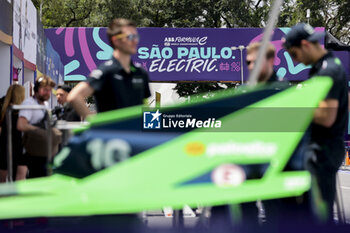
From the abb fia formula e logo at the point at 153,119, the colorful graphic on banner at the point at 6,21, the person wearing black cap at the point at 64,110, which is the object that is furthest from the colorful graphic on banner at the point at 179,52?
the abb fia formula e logo at the point at 153,119

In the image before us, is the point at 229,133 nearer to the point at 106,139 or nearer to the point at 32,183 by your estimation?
the point at 106,139

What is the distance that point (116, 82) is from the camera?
3.74m

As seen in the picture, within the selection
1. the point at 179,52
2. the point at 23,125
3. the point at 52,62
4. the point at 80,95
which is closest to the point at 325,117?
the point at 80,95

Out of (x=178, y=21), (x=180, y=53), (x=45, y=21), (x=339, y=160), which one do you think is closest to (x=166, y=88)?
(x=178, y=21)

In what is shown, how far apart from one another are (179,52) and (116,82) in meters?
24.8

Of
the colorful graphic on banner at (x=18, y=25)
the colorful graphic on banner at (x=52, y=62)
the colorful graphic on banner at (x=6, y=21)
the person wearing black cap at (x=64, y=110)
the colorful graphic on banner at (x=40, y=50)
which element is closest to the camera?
the person wearing black cap at (x=64, y=110)

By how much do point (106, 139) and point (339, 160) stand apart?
56.0 inches

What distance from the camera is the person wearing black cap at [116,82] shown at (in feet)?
12.2

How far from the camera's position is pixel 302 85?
365 cm

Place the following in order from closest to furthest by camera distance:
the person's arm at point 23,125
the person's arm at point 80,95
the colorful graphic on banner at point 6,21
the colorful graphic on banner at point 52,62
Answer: the person's arm at point 80,95 → the person's arm at point 23,125 → the colorful graphic on banner at point 6,21 → the colorful graphic on banner at point 52,62

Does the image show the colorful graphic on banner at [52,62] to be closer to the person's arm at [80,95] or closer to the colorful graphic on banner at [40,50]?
the colorful graphic on banner at [40,50]

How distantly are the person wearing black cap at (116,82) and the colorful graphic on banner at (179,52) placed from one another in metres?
24.0

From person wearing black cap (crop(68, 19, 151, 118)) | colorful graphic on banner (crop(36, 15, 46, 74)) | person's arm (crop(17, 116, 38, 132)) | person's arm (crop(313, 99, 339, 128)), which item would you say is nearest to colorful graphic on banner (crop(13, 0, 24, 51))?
colorful graphic on banner (crop(36, 15, 46, 74))

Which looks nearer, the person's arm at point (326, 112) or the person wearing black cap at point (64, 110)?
the person's arm at point (326, 112)
